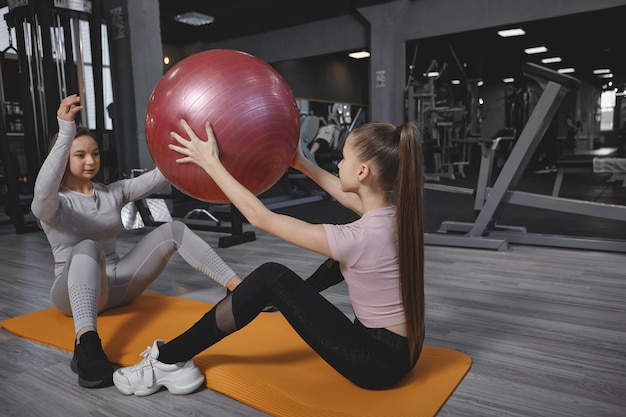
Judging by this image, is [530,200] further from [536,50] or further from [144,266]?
[536,50]

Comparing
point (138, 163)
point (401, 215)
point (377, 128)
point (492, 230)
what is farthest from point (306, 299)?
point (138, 163)

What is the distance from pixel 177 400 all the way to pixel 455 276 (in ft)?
5.62

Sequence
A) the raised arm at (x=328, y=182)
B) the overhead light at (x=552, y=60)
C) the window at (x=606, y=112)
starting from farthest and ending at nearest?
the window at (x=606, y=112) < the overhead light at (x=552, y=60) < the raised arm at (x=328, y=182)

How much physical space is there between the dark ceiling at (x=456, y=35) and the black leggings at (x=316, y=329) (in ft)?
22.1

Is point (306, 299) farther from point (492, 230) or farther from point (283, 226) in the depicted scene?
point (492, 230)

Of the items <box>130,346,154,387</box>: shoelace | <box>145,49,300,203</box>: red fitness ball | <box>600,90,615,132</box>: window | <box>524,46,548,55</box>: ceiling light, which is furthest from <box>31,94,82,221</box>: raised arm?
<box>600,90,615,132</box>: window

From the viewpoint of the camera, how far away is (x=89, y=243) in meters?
1.65

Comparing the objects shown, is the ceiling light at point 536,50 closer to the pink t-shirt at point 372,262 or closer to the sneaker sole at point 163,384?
the pink t-shirt at point 372,262

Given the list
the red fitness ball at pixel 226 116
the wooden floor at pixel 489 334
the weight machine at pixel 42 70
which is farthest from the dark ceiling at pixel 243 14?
the red fitness ball at pixel 226 116

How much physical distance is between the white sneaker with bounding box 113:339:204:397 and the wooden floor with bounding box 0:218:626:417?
1.1 inches

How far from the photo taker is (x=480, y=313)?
2.04 metres

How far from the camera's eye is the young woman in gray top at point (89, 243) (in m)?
1.51

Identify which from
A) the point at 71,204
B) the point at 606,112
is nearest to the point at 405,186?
the point at 71,204

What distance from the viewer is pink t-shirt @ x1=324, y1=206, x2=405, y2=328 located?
1.15 m
